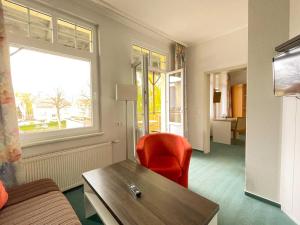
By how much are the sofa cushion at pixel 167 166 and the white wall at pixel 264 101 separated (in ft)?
3.43

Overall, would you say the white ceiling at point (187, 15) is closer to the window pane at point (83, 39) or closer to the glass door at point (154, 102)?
the window pane at point (83, 39)

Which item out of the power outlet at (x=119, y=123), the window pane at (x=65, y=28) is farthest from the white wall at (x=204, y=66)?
the window pane at (x=65, y=28)

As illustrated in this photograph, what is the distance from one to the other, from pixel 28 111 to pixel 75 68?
37.7 inches

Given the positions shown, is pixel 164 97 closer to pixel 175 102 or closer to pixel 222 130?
pixel 175 102

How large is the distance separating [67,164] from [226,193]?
2386 mm

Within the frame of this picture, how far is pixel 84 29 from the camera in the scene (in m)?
2.67

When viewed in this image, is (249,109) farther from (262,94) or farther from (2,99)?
(2,99)

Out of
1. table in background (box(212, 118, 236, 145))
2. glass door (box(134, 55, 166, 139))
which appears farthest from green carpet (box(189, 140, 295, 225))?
glass door (box(134, 55, 166, 139))

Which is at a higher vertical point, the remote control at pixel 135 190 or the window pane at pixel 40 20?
the window pane at pixel 40 20

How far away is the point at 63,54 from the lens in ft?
7.88

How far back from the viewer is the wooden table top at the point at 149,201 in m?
1.06

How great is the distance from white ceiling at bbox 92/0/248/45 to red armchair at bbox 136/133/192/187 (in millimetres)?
2166

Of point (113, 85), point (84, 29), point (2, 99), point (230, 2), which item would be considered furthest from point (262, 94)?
point (2, 99)

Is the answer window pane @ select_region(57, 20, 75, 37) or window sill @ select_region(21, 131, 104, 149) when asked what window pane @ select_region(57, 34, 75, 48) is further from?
window sill @ select_region(21, 131, 104, 149)
